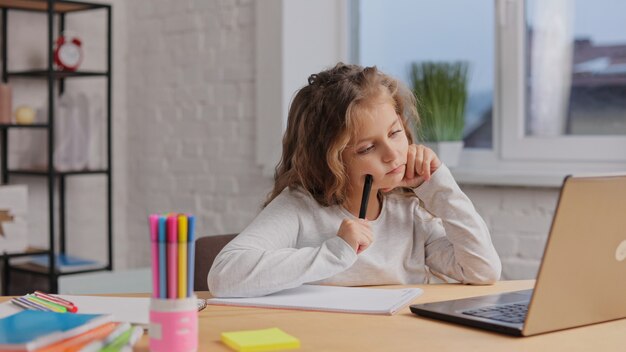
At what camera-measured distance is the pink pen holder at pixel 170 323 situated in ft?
3.51

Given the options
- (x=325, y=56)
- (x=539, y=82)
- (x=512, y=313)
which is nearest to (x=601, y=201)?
(x=512, y=313)

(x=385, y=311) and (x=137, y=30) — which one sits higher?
(x=137, y=30)

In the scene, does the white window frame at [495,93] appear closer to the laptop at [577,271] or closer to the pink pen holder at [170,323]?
the laptop at [577,271]

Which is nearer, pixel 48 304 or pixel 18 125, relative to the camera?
pixel 48 304

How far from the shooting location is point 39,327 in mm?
1140

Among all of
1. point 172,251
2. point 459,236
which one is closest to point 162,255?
point 172,251

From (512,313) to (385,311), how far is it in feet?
0.64

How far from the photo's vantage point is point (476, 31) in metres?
2.93

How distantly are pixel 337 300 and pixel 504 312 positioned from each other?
287mm

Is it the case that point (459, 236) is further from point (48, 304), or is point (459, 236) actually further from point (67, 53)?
point (67, 53)

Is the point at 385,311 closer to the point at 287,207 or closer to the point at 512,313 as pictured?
the point at 512,313

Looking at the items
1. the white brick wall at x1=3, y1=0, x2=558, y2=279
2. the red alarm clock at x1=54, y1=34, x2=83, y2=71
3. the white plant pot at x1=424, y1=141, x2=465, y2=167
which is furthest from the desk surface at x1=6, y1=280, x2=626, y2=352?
the red alarm clock at x1=54, y1=34, x2=83, y2=71

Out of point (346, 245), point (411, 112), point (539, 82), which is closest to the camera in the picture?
point (346, 245)

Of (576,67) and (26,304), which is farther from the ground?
(576,67)
